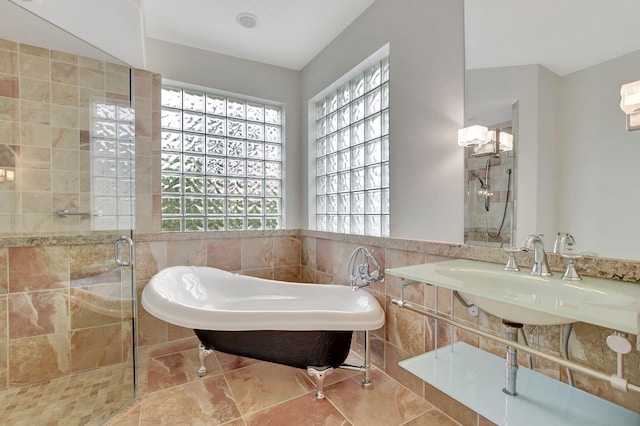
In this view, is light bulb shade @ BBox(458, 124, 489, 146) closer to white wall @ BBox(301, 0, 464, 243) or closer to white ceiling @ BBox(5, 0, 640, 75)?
white wall @ BBox(301, 0, 464, 243)

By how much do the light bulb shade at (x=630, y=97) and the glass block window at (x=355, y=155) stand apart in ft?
4.15

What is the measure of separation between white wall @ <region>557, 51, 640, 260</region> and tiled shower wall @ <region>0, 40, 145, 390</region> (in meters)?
2.49

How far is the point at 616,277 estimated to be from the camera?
3.44 ft

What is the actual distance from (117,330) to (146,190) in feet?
3.44

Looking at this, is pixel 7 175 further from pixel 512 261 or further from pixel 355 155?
pixel 512 261

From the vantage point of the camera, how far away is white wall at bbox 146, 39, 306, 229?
2.46 metres

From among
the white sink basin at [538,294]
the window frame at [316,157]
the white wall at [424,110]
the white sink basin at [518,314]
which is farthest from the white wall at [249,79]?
the white sink basin at [518,314]

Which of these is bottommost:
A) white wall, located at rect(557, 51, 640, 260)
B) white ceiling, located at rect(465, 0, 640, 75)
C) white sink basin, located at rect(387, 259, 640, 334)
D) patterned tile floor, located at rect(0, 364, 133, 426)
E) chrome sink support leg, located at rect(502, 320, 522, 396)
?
patterned tile floor, located at rect(0, 364, 133, 426)

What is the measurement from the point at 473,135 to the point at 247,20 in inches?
73.3

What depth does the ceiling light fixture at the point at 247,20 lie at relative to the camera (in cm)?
217

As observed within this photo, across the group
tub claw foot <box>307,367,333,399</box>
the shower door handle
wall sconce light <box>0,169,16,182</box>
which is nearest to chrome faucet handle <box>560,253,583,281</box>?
tub claw foot <box>307,367,333,399</box>

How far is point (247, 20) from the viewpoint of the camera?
222 centimetres

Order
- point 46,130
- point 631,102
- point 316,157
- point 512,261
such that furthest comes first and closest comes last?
point 316,157
point 46,130
point 512,261
point 631,102

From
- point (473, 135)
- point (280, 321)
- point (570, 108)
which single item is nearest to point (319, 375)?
point (280, 321)
